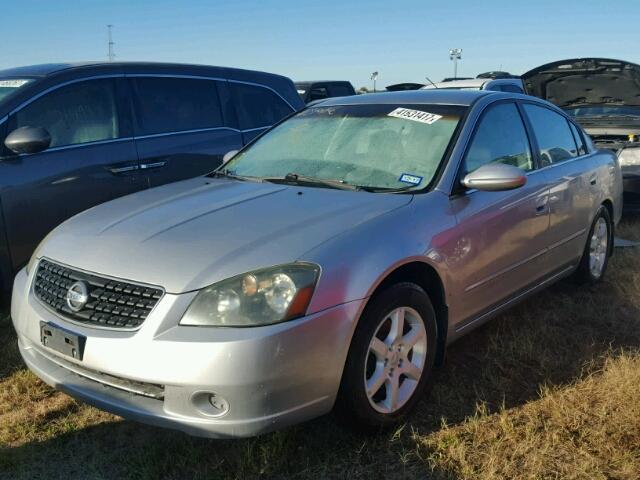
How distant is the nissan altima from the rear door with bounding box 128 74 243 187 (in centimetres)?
117

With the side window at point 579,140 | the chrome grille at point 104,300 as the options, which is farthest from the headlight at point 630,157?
the chrome grille at point 104,300

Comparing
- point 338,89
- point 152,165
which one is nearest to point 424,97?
point 152,165

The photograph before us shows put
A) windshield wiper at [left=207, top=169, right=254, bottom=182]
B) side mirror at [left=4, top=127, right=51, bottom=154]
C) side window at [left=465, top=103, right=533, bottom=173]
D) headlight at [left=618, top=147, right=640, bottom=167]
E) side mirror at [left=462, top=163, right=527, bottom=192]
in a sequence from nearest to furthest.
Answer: side mirror at [left=462, top=163, right=527, bottom=192], side window at [left=465, top=103, right=533, bottom=173], windshield wiper at [left=207, top=169, right=254, bottom=182], side mirror at [left=4, top=127, right=51, bottom=154], headlight at [left=618, top=147, right=640, bottom=167]

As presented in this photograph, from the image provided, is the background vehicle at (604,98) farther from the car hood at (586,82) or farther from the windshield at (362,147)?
the windshield at (362,147)

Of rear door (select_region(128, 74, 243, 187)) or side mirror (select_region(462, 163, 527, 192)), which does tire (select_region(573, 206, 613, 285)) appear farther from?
rear door (select_region(128, 74, 243, 187))

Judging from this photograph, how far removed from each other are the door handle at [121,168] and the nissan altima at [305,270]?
1086 mm

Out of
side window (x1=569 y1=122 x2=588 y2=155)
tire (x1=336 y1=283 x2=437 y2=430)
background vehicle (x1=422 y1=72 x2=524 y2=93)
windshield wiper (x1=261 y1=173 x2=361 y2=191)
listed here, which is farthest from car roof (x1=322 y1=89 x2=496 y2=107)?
background vehicle (x1=422 y1=72 x2=524 y2=93)

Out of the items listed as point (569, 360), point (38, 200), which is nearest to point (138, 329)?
point (38, 200)

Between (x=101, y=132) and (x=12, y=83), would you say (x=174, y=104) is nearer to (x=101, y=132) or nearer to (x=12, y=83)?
(x=101, y=132)

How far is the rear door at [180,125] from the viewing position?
4926 millimetres

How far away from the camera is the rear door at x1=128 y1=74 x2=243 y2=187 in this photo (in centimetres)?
493

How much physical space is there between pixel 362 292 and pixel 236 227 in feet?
2.08

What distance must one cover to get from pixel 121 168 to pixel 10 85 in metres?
0.91

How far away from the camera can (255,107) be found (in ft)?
19.3
